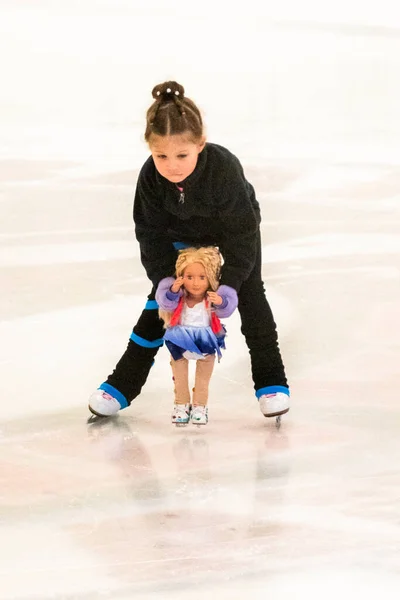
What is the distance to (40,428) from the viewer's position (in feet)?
9.39

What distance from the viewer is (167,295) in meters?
2.75

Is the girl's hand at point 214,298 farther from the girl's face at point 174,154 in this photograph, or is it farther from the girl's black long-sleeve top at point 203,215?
the girl's face at point 174,154

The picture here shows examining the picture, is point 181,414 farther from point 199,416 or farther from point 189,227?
point 189,227

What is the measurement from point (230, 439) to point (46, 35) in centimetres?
467

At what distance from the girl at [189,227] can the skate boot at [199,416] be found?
5.7 inches

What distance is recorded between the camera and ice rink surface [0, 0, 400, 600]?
2225 millimetres

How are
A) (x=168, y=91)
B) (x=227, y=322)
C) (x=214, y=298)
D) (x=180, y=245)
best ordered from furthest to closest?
(x=227, y=322) < (x=180, y=245) < (x=214, y=298) < (x=168, y=91)

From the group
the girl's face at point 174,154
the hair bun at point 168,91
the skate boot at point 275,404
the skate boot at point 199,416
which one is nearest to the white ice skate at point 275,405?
the skate boot at point 275,404

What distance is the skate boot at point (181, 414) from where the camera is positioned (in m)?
2.87

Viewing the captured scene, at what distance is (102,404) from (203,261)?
0.47m

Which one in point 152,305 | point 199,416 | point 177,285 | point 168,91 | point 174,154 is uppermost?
point 168,91

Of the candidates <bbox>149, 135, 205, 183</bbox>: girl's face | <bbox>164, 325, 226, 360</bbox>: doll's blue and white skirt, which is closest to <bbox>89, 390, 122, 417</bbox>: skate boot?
<bbox>164, 325, 226, 360</bbox>: doll's blue and white skirt

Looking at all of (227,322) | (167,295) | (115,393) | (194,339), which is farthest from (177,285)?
(227,322)

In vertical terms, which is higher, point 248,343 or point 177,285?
point 177,285
